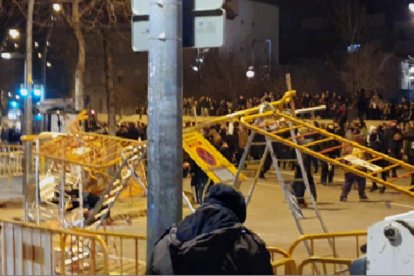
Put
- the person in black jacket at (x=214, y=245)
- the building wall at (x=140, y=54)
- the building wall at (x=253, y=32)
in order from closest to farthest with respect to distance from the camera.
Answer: the person in black jacket at (x=214, y=245)
the building wall at (x=140, y=54)
the building wall at (x=253, y=32)

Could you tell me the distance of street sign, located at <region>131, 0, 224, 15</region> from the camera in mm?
5246

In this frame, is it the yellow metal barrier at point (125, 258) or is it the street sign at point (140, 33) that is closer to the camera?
the street sign at point (140, 33)

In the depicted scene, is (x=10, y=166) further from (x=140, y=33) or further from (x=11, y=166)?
(x=140, y=33)

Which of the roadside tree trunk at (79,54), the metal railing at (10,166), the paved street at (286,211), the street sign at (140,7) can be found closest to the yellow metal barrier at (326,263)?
the street sign at (140,7)

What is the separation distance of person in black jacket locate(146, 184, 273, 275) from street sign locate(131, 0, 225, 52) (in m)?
1.50

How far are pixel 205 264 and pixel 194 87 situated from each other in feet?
166

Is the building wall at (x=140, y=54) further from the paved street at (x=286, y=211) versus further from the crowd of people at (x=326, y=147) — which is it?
the paved street at (x=286, y=211)

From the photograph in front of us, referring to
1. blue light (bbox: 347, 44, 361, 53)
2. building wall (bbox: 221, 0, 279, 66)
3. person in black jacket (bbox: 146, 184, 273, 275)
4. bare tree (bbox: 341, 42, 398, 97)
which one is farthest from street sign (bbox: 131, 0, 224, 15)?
building wall (bbox: 221, 0, 279, 66)

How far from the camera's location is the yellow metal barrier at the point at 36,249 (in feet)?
23.9

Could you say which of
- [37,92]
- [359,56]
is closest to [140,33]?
[37,92]

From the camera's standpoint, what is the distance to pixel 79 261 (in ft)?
28.5

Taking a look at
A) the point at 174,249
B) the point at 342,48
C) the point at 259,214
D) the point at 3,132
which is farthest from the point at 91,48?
the point at 174,249

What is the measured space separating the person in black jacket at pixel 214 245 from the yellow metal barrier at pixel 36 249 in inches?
131

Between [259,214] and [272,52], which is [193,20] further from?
[272,52]
